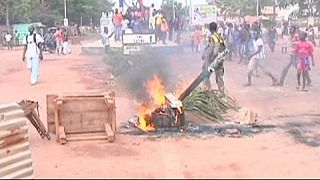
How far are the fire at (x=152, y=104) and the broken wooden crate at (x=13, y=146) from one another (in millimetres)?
3214

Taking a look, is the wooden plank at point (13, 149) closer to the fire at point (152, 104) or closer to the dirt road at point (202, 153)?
the dirt road at point (202, 153)

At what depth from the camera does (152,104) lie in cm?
1080

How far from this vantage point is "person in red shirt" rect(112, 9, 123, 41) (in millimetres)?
24962

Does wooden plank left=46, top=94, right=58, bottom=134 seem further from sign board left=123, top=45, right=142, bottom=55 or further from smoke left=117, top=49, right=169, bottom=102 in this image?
sign board left=123, top=45, right=142, bottom=55

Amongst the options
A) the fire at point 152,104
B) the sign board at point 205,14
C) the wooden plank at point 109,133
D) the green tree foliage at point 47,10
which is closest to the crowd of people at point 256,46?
the sign board at point 205,14

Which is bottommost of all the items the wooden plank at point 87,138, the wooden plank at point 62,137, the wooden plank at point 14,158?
the wooden plank at point 87,138

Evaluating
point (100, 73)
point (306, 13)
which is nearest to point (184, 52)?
point (100, 73)

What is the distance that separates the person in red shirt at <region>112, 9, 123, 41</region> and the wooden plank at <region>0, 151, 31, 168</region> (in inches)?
732

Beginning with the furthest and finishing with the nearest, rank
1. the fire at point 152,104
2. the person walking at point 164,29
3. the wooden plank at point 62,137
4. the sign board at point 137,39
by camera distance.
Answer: the person walking at point 164,29 → the sign board at point 137,39 → the fire at point 152,104 → the wooden plank at point 62,137

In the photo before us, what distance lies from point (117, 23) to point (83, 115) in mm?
16970

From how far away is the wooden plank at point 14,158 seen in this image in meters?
6.25

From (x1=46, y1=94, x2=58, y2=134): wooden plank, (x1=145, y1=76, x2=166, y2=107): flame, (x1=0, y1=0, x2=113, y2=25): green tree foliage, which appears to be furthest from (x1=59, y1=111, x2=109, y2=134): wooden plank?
(x1=0, y1=0, x2=113, y2=25): green tree foliage

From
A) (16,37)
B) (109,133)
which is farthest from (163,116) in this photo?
(16,37)

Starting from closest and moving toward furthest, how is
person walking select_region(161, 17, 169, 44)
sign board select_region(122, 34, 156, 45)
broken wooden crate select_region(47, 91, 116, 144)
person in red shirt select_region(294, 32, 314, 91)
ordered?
broken wooden crate select_region(47, 91, 116, 144) < person in red shirt select_region(294, 32, 314, 91) < sign board select_region(122, 34, 156, 45) < person walking select_region(161, 17, 169, 44)
